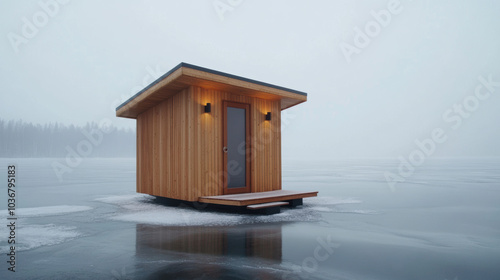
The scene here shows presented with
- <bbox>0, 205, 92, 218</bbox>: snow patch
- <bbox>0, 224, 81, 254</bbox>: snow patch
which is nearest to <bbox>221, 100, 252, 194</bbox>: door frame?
<bbox>0, 224, 81, 254</bbox>: snow patch

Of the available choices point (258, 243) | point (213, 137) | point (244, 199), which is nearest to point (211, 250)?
point (258, 243)

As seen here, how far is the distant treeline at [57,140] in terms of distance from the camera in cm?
9662

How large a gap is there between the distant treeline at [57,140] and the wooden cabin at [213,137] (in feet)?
301

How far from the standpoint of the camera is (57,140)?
10881 centimetres

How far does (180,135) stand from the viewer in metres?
8.02

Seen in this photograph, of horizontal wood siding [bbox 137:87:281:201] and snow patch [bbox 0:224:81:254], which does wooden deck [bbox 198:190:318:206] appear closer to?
horizontal wood siding [bbox 137:87:281:201]

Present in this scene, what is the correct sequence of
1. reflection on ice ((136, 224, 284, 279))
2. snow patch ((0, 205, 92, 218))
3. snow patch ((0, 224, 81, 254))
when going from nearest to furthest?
reflection on ice ((136, 224, 284, 279)), snow patch ((0, 224, 81, 254)), snow patch ((0, 205, 92, 218))

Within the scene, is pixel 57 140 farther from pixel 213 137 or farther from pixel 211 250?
pixel 211 250

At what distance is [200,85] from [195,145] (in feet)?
4.93

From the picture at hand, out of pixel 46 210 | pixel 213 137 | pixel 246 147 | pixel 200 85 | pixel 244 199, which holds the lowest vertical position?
pixel 46 210

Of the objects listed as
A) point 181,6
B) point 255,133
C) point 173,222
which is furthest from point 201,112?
point 181,6

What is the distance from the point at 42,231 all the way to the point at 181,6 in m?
161

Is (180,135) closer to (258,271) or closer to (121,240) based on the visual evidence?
(121,240)

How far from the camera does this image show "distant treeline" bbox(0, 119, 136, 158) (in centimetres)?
9662
